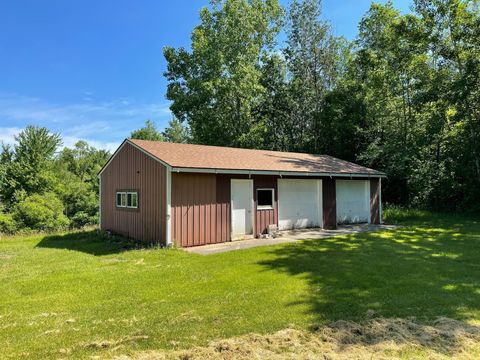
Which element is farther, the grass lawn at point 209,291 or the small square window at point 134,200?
the small square window at point 134,200

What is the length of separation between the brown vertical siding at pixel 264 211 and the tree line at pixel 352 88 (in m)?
10.8

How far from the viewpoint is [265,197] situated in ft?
40.9

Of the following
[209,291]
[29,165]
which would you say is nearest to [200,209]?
[209,291]

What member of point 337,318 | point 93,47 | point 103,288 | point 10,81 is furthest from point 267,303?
point 10,81

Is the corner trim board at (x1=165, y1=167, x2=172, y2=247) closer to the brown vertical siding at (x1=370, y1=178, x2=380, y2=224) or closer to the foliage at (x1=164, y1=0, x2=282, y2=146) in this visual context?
the brown vertical siding at (x1=370, y1=178, x2=380, y2=224)

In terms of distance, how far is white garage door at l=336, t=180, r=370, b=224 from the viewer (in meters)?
15.0

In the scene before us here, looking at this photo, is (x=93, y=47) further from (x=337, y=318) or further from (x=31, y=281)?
(x=337, y=318)

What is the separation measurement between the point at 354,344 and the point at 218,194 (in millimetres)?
7788

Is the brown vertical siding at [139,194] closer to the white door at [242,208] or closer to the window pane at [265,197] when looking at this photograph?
the white door at [242,208]

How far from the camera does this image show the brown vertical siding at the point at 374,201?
1589 centimetres

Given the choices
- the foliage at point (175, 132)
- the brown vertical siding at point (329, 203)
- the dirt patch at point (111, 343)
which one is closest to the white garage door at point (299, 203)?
the brown vertical siding at point (329, 203)

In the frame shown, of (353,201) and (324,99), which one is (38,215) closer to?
(353,201)

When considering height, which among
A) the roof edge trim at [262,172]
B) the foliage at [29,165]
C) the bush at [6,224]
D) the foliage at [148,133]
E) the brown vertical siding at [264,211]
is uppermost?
the foliage at [148,133]

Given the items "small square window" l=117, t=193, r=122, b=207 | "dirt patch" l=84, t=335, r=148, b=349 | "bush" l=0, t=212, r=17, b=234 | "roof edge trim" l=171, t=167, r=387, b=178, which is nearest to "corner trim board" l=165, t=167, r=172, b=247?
"roof edge trim" l=171, t=167, r=387, b=178
